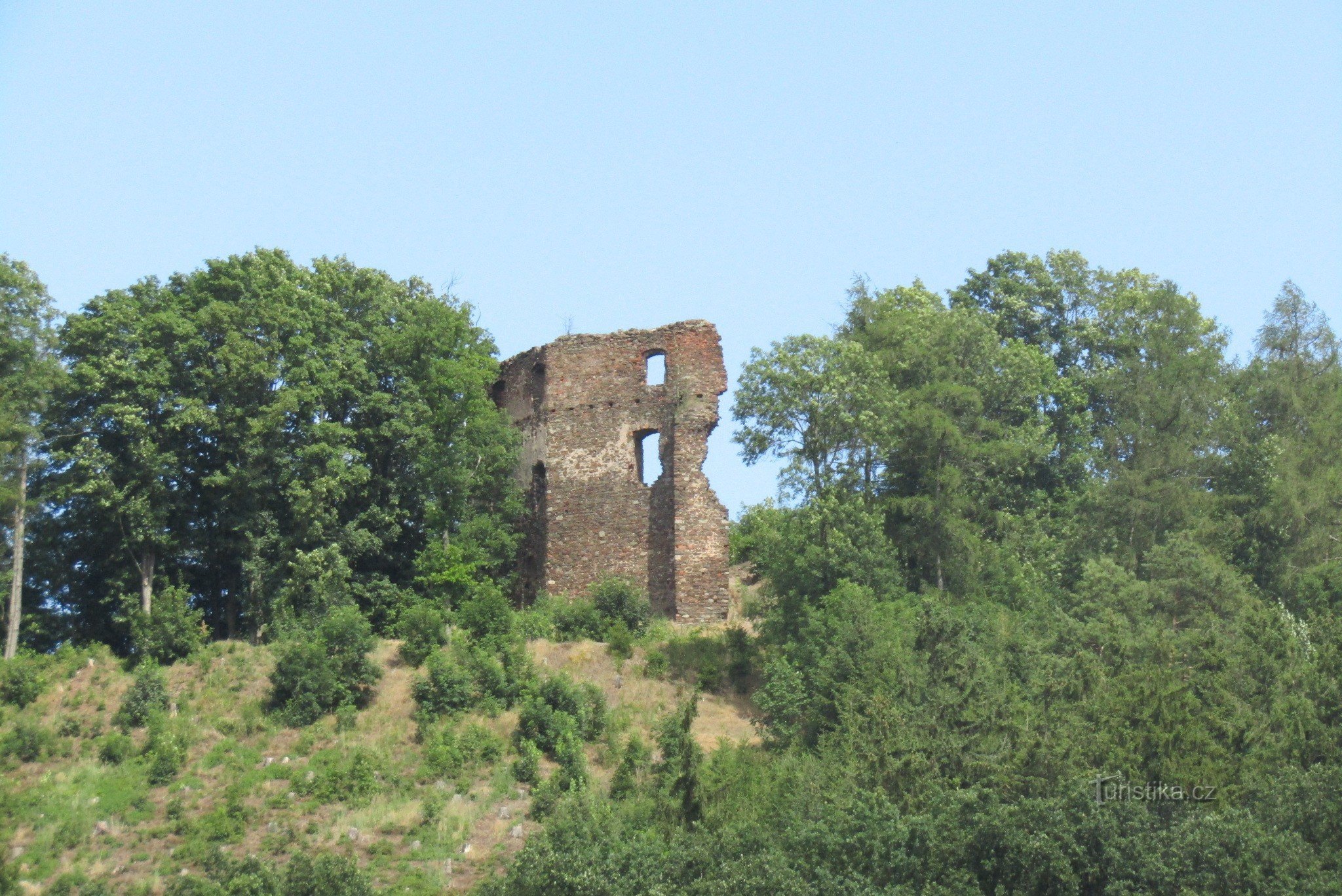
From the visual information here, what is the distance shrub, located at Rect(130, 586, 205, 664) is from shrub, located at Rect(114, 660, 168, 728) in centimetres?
96

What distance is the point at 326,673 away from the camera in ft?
117

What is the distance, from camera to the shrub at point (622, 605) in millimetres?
38875

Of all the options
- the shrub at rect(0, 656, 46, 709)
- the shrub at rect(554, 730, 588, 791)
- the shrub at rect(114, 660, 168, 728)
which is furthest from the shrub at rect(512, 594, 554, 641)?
the shrub at rect(0, 656, 46, 709)

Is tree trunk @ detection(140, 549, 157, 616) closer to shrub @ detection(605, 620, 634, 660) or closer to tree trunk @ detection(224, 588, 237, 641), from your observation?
tree trunk @ detection(224, 588, 237, 641)

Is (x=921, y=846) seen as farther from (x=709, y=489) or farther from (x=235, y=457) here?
(x=235, y=457)

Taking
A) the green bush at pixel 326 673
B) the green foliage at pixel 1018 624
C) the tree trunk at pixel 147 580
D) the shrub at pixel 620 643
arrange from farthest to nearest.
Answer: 1. the tree trunk at pixel 147 580
2. the shrub at pixel 620 643
3. the green bush at pixel 326 673
4. the green foliage at pixel 1018 624

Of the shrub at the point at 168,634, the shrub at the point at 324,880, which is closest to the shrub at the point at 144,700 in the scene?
the shrub at the point at 168,634

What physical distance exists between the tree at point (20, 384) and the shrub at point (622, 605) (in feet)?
34.5

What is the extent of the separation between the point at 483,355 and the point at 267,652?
7.97 metres

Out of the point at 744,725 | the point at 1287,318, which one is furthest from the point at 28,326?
the point at 1287,318

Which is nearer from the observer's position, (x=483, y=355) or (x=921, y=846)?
(x=921, y=846)

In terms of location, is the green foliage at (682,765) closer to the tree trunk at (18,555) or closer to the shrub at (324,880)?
the shrub at (324,880)

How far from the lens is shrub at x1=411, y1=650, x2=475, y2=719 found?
35500 millimetres

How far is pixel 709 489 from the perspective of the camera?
132 ft
